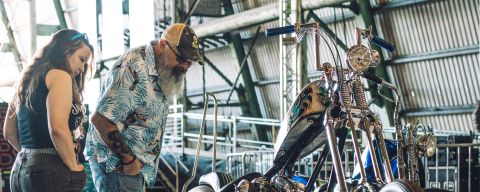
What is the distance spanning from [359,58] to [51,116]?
1.75 meters

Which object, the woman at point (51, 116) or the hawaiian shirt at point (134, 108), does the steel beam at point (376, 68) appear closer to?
the hawaiian shirt at point (134, 108)

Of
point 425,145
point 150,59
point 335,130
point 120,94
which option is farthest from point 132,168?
point 425,145

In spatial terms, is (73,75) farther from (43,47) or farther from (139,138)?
(139,138)

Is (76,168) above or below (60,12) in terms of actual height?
below

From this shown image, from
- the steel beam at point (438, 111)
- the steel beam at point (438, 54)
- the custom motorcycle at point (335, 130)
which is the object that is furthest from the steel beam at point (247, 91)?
the custom motorcycle at point (335, 130)

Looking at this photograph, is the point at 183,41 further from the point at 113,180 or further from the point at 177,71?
the point at 113,180

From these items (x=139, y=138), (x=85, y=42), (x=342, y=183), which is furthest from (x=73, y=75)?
(x=342, y=183)

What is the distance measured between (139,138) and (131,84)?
298 mm

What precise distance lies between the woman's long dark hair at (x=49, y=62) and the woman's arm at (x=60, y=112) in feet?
0.18

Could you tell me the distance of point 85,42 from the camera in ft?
13.1

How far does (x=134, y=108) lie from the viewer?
4008 millimetres

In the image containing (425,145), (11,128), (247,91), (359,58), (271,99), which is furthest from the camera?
(247,91)

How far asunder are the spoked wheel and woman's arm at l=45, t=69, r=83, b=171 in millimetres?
1614

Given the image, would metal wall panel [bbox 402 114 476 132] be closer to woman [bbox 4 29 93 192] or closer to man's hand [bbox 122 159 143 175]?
man's hand [bbox 122 159 143 175]
